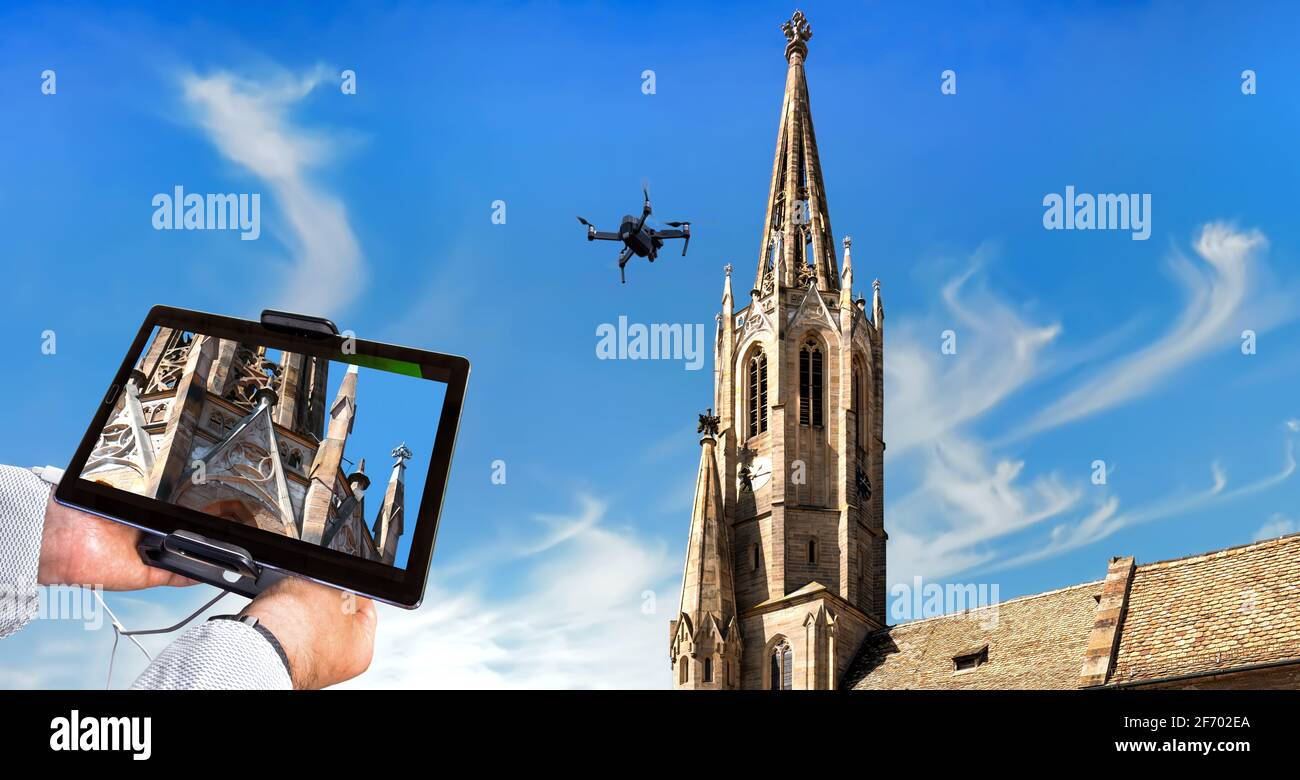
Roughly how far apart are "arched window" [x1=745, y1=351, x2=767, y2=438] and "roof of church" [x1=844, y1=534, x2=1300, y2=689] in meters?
13.9

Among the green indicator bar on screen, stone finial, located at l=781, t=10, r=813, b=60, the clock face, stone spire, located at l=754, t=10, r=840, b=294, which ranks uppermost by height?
stone finial, located at l=781, t=10, r=813, b=60

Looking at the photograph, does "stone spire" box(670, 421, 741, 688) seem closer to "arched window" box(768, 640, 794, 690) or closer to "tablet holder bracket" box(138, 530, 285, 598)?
"arched window" box(768, 640, 794, 690)

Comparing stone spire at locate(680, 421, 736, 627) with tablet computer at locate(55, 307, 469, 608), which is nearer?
tablet computer at locate(55, 307, 469, 608)

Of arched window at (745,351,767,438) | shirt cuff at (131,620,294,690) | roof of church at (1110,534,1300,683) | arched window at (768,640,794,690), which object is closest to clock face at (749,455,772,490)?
arched window at (745,351,767,438)

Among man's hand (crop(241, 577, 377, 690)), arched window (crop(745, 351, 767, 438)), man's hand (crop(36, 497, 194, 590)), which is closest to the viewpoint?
man's hand (crop(241, 577, 377, 690))

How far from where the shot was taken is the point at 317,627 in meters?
3.49

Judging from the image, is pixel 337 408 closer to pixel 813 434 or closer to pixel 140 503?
pixel 140 503

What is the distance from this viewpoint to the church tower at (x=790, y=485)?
48938mm

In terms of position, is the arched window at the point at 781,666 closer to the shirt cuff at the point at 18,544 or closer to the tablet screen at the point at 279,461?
the tablet screen at the point at 279,461

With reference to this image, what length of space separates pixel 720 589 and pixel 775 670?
393 centimetres

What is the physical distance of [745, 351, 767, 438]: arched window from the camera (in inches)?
2215
